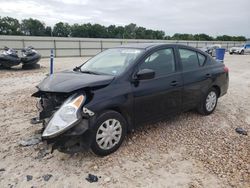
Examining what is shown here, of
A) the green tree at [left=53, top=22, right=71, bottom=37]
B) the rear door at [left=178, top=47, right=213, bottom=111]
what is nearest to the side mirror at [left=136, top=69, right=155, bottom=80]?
the rear door at [left=178, top=47, right=213, bottom=111]

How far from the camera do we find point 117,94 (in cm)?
308

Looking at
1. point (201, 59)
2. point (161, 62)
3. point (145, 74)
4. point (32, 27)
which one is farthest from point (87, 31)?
point (145, 74)

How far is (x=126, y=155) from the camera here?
3.17 meters

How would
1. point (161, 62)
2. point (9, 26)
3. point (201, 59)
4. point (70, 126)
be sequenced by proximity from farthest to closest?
1. point (9, 26)
2. point (201, 59)
3. point (161, 62)
4. point (70, 126)

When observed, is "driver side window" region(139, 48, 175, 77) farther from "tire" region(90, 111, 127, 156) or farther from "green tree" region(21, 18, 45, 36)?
"green tree" region(21, 18, 45, 36)

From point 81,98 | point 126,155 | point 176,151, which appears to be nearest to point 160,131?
point 176,151

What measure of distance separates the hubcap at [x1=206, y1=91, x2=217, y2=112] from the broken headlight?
2.89m

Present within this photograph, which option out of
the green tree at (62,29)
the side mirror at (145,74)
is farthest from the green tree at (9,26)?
the side mirror at (145,74)

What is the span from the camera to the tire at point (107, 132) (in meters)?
2.93

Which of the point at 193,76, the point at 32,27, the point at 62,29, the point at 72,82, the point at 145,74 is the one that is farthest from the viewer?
the point at 62,29

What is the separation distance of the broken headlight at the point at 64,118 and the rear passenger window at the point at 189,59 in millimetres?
2150

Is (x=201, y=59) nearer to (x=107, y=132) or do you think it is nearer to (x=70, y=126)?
(x=107, y=132)

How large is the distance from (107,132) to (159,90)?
1102mm

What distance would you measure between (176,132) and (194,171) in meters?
1.12
